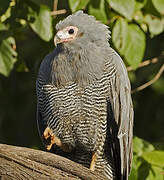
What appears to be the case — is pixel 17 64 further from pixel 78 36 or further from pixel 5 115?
pixel 5 115

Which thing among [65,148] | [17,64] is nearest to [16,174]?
[65,148]

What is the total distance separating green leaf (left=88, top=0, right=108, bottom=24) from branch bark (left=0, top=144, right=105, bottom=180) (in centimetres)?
146

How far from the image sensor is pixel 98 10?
222 inches

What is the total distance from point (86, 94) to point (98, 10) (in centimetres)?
87

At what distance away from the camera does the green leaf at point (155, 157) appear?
5.60 m

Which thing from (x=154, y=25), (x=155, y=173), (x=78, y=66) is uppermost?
(x=154, y=25)

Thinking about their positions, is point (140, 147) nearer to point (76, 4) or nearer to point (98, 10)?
point (98, 10)

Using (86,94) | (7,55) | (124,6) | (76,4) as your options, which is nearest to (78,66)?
(86,94)

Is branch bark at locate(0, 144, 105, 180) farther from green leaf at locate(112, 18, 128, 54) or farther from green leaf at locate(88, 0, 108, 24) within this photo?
green leaf at locate(88, 0, 108, 24)

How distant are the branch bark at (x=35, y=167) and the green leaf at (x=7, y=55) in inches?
46.8

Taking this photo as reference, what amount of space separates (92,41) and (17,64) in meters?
1.12

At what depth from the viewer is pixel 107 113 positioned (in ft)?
17.8

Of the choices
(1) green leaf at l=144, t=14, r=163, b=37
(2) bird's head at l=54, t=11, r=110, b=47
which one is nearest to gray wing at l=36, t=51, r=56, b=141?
(2) bird's head at l=54, t=11, r=110, b=47

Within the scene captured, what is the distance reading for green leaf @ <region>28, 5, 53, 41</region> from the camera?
5.77 metres
